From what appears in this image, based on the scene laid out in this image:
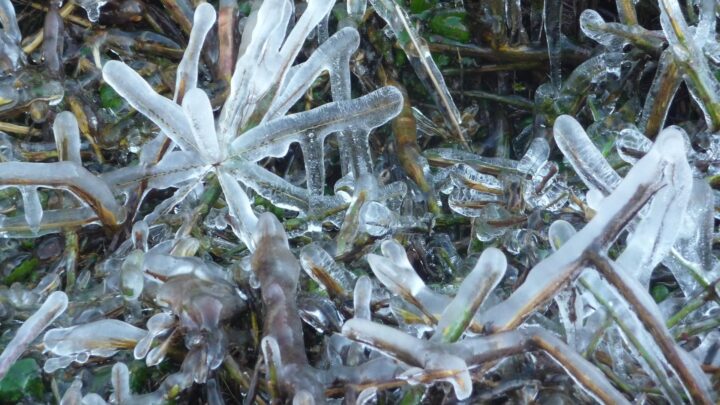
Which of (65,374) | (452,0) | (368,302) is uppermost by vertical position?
(452,0)

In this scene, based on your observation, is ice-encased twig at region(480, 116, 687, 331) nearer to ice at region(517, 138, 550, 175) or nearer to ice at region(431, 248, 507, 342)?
ice at region(431, 248, 507, 342)

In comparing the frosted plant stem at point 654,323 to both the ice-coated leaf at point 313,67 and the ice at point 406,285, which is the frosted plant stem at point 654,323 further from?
the ice-coated leaf at point 313,67

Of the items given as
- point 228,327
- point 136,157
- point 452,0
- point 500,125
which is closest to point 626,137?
point 500,125

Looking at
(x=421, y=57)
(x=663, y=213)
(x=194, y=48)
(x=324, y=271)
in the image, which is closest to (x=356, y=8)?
(x=421, y=57)

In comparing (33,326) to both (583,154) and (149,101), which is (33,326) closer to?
(149,101)

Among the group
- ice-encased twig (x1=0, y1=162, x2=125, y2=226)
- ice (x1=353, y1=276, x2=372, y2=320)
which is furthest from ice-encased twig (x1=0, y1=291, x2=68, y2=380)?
ice (x1=353, y1=276, x2=372, y2=320)

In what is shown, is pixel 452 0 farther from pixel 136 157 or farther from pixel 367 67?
pixel 136 157

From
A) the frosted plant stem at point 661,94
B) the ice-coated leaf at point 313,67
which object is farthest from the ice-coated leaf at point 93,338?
the frosted plant stem at point 661,94
